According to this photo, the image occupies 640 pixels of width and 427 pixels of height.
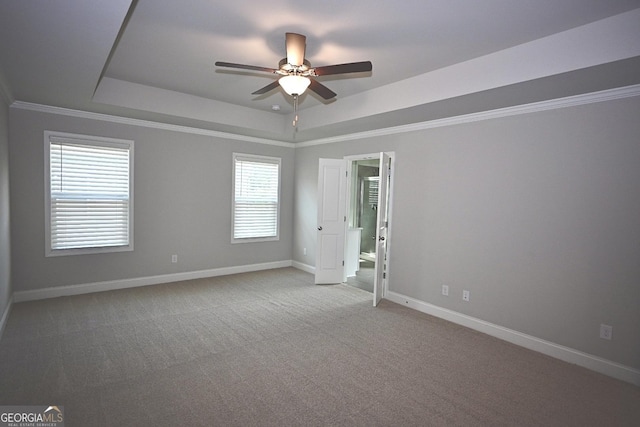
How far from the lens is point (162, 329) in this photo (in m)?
3.71

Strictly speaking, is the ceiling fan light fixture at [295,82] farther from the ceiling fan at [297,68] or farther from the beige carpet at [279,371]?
the beige carpet at [279,371]

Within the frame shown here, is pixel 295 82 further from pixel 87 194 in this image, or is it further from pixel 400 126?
pixel 87 194

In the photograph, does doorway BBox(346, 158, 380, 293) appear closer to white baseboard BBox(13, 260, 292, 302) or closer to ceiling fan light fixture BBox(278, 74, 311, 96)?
white baseboard BBox(13, 260, 292, 302)

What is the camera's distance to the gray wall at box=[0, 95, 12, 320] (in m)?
3.50

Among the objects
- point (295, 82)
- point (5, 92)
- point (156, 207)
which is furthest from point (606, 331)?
point (5, 92)

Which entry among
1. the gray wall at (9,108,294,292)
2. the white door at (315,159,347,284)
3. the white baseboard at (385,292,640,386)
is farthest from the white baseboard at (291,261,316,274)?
the white baseboard at (385,292,640,386)

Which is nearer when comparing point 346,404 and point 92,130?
point 346,404

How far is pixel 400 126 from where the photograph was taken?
484 cm

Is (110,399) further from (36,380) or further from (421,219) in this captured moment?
(421,219)

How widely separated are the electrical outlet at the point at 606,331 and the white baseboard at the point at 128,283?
503 cm

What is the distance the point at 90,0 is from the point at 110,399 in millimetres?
2633

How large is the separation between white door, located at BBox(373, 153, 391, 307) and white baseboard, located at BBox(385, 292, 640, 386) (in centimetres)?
49

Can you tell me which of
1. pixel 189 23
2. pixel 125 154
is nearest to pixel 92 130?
pixel 125 154

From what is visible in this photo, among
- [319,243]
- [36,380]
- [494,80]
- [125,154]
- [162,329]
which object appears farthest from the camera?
[319,243]
